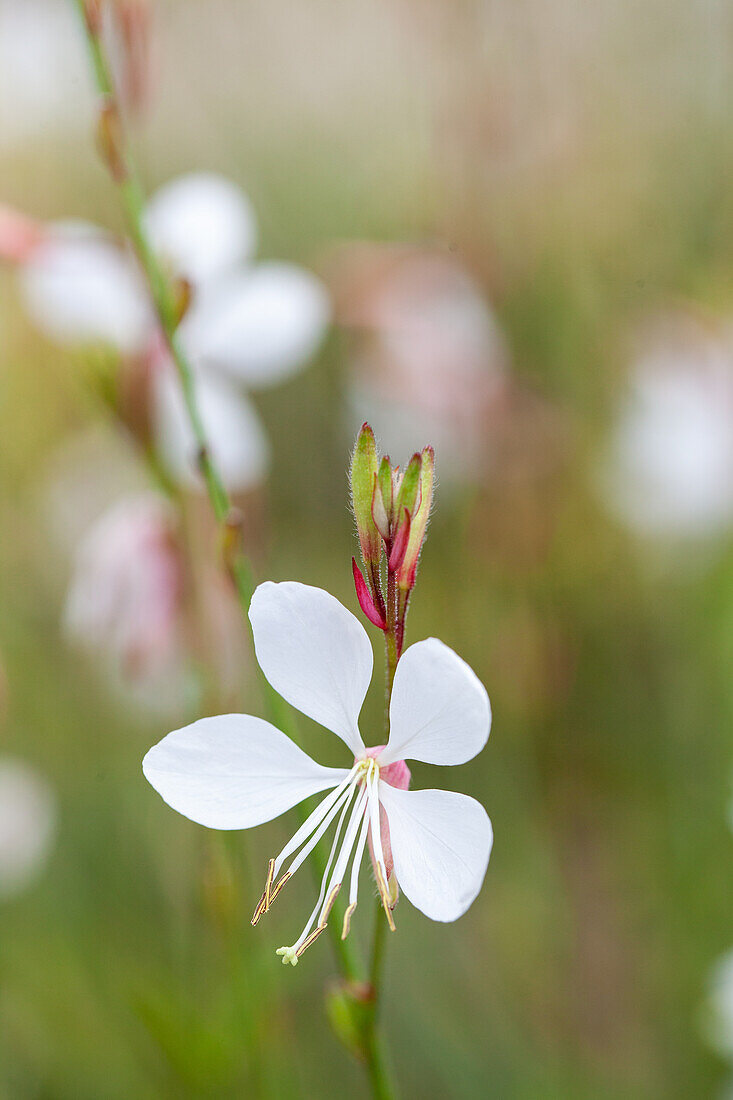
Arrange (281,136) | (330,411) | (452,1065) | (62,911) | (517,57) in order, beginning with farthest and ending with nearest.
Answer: (281,136), (330,411), (517,57), (62,911), (452,1065)

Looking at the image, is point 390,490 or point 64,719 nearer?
point 390,490

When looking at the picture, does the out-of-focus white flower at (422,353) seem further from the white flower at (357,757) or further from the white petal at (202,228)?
the white flower at (357,757)

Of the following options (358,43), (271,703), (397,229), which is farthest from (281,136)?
(271,703)

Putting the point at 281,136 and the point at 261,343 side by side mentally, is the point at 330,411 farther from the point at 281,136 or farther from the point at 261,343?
the point at 261,343

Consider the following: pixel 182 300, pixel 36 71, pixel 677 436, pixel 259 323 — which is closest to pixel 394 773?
pixel 182 300

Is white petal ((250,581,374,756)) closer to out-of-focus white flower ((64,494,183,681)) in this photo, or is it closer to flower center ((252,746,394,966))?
flower center ((252,746,394,966))

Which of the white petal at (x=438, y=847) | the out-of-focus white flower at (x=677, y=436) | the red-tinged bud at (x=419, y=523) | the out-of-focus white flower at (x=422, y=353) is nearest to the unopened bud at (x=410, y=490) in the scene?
the red-tinged bud at (x=419, y=523)

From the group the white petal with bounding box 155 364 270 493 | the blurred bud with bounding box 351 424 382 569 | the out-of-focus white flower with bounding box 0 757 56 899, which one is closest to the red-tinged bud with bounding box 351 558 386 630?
the blurred bud with bounding box 351 424 382 569

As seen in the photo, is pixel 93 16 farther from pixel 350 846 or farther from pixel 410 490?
pixel 350 846
